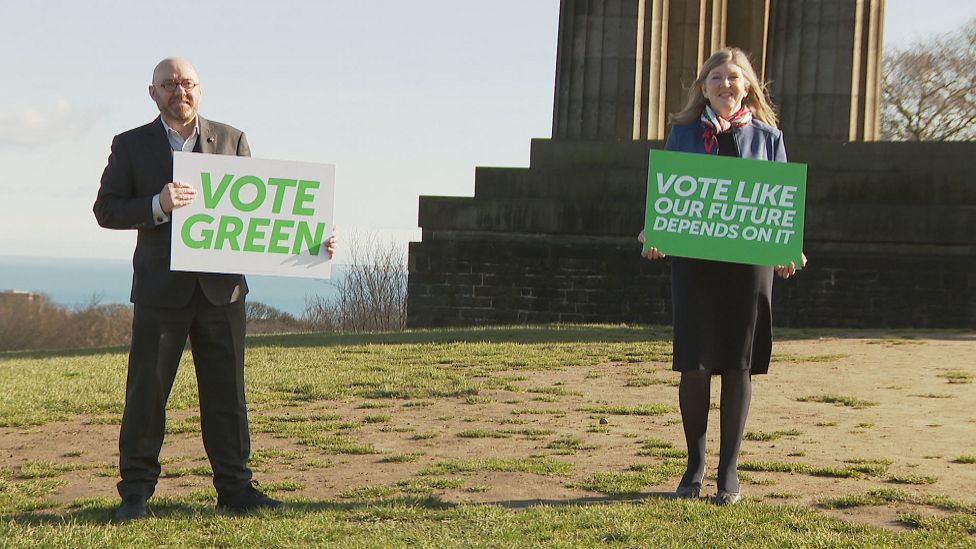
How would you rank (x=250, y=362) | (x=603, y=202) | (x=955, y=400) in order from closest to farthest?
(x=955, y=400), (x=250, y=362), (x=603, y=202)

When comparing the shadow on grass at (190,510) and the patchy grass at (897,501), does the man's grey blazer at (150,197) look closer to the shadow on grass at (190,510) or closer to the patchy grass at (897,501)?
the shadow on grass at (190,510)

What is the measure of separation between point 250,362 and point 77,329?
141 feet

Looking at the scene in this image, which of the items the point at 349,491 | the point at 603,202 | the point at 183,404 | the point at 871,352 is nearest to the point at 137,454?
the point at 349,491

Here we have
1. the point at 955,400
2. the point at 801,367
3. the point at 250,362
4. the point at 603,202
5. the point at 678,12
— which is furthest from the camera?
the point at 678,12

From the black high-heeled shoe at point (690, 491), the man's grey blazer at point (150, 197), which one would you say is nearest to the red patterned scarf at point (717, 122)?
the black high-heeled shoe at point (690, 491)

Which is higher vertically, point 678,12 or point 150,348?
point 678,12

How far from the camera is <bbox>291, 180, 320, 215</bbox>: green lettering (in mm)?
6090

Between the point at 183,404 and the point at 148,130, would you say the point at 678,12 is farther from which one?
the point at 148,130

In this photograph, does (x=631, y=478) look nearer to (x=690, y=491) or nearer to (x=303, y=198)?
(x=690, y=491)

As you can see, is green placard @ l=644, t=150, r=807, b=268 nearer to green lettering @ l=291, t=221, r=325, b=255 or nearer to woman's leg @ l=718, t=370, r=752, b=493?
woman's leg @ l=718, t=370, r=752, b=493

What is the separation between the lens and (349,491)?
703cm

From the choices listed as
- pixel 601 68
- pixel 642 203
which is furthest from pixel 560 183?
pixel 601 68

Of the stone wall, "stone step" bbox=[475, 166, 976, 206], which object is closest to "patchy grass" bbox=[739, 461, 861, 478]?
the stone wall

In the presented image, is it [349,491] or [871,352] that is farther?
[871,352]
